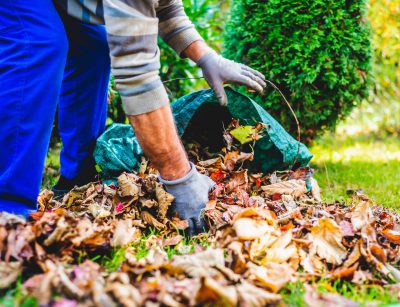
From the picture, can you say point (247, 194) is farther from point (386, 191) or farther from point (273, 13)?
point (273, 13)

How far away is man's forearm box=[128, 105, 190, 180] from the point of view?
67.2 inches

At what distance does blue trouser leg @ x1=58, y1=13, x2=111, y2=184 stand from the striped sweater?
36cm

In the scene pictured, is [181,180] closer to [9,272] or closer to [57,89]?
[57,89]

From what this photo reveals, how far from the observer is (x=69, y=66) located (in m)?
2.30

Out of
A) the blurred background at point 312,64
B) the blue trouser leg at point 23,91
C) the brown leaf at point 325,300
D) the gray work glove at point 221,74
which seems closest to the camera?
the brown leaf at point 325,300

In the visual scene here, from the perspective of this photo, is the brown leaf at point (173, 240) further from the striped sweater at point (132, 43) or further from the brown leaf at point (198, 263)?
the striped sweater at point (132, 43)

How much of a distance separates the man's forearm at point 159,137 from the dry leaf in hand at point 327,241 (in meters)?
0.57

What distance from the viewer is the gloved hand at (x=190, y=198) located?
187cm

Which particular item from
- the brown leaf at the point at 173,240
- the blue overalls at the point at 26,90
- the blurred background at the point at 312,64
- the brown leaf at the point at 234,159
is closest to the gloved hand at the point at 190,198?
the brown leaf at the point at 173,240

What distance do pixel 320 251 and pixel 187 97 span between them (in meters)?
1.15

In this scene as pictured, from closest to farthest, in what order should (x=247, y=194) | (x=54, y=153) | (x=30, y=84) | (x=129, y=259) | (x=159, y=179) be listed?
(x=129, y=259) < (x=30, y=84) < (x=159, y=179) < (x=247, y=194) < (x=54, y=153)

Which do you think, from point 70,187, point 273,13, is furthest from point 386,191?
point 70,187

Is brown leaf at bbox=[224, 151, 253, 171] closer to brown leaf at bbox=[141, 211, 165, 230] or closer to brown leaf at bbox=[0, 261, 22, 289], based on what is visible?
brown leaf at bbox=[141, 211, 165, 230]

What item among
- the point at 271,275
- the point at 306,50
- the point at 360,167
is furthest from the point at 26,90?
the point at 360,167
